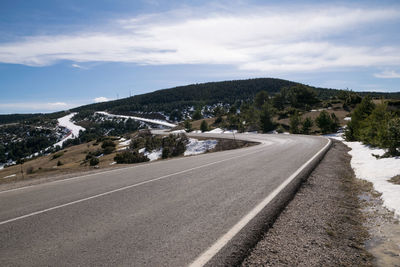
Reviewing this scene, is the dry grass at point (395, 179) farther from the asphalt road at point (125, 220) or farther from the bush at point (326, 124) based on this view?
the bush at point (326, 124)

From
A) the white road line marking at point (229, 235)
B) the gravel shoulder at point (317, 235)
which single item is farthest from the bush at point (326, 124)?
the white road line marking at point (229, 235)

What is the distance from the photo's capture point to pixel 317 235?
12.5 feet

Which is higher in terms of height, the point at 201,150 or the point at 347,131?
the point at 347,131

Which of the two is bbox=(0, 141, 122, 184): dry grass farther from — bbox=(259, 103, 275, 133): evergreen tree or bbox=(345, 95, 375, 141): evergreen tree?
bbox=(259, 103, 275, 133): evergreen tree

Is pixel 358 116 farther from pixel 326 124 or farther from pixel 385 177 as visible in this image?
pixel 326 124

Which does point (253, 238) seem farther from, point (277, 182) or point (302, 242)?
point (277, 182)

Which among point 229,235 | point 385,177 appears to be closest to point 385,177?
point 385,177

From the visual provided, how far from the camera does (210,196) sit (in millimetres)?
5852

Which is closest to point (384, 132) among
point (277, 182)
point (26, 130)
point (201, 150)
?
point (277, 182)

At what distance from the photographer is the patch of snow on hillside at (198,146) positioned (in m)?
33.9

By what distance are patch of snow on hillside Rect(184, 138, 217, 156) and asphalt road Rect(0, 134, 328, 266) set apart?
26136 millimetres

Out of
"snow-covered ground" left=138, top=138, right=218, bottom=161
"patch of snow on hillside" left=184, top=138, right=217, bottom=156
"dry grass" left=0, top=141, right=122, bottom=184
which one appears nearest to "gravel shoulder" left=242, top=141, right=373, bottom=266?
"dry grass" left=0, top=141, right=122, bottom=184

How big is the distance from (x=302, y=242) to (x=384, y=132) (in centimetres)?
1159

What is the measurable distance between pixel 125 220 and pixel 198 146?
104 ft
